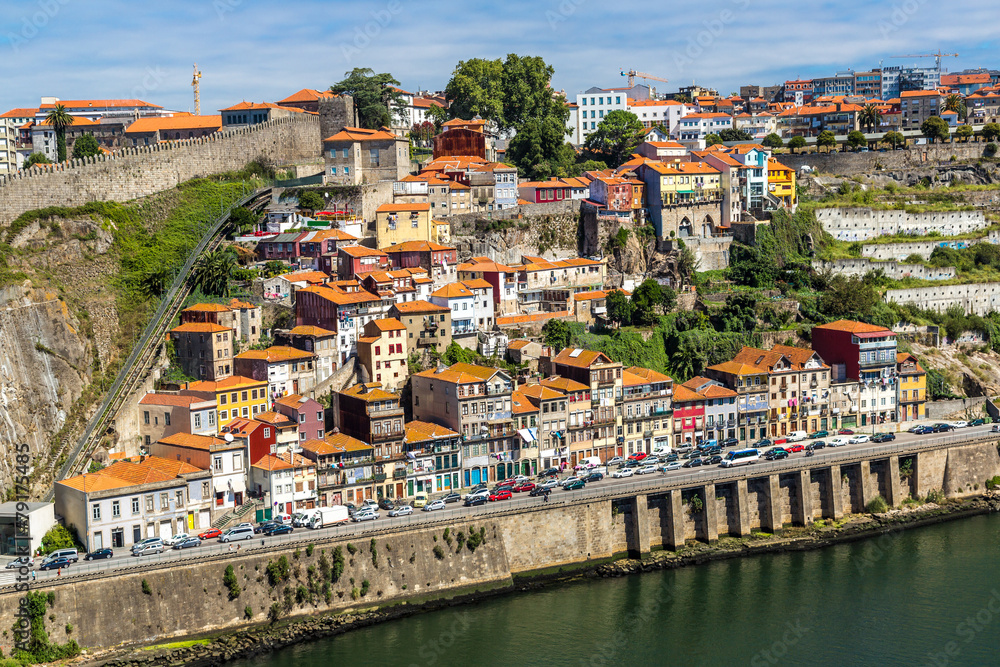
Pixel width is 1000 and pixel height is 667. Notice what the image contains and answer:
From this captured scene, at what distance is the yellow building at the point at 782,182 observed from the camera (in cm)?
6969

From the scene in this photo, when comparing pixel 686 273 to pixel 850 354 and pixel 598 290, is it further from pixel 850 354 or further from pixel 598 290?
pixel 850 354

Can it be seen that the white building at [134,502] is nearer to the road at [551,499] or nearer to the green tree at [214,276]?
the road at [551,499]

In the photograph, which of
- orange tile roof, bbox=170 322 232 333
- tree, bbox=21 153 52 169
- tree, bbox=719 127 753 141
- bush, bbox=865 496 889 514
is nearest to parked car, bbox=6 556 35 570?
orange tile roof, bbox=170 322 232 333

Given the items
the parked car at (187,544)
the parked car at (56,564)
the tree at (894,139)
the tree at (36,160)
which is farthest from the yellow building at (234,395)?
the tree at (894,139)

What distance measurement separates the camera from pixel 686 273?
6109cm

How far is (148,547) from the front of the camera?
122ft

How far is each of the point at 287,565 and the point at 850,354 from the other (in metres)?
29.3

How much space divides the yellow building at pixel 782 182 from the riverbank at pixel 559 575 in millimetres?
24525

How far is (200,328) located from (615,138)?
1490 inches

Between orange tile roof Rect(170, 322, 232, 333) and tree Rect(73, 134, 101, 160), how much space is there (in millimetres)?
21749

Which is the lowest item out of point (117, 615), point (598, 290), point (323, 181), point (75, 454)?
point (117, 615)

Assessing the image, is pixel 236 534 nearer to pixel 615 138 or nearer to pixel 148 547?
pixel 148 547

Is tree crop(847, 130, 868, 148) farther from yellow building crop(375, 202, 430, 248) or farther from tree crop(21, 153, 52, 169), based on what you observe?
tree crop(21, 153, 52, 169)

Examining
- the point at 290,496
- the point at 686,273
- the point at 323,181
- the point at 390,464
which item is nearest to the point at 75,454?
the point at 290,496
